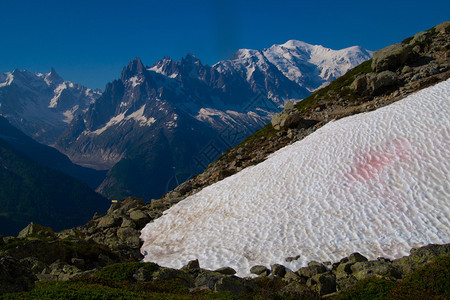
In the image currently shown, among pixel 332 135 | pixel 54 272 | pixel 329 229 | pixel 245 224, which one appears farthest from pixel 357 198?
pixel 54 272

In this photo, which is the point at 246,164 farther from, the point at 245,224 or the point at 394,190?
the point at 394,190

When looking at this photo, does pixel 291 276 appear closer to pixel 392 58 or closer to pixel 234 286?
pixel 234 286

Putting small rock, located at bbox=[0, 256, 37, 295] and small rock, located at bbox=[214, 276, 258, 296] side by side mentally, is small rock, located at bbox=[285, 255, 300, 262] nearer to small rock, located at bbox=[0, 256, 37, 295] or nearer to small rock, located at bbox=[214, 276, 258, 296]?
small rock, located at bbox=[214, 276, 258, 296]

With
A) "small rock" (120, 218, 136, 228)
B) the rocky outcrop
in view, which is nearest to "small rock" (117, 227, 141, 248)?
"small rock" (120, 218, 136, 228)

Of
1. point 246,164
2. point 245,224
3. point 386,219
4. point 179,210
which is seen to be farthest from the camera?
point 246,164

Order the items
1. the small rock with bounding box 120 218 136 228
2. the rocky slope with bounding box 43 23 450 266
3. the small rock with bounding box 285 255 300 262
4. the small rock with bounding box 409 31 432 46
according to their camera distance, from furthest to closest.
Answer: the small rock with bounding box 409 31 432 46
the rocky slope with bounding box 43 23 450 266
the small rock with bounding box 120 218 136 228
the small rock with bounding box 285 255 300 262

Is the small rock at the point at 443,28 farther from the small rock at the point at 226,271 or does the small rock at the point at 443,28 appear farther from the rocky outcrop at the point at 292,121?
the small rock at the point at 226,271

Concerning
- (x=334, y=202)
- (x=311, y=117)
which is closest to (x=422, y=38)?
(x=311, y=117)

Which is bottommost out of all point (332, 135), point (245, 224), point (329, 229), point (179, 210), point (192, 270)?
point (192, 270)
